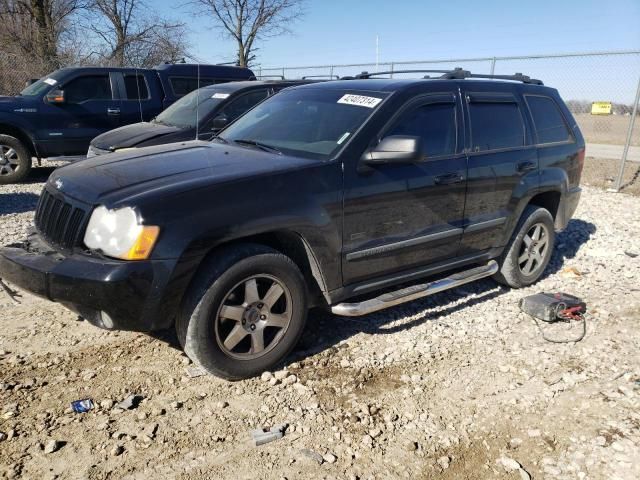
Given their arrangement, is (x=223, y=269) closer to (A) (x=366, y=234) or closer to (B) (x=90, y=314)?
(B) (x=90, y=314)

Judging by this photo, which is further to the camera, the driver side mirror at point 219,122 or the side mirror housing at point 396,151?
the driver side mirror at point 219,122

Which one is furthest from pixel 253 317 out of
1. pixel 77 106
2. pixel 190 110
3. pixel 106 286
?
pixel 77 106

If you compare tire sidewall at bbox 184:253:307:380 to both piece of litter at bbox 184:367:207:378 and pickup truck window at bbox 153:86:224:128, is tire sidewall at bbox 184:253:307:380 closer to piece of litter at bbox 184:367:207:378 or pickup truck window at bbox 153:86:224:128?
piece of litter at bbox 184:367:207:378

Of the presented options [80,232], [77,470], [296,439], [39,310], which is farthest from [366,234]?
[39,310]

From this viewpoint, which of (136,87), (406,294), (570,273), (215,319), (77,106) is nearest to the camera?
(215,319)

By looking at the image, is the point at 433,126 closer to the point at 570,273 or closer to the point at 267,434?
the point at 267,434

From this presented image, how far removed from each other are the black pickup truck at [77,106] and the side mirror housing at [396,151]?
663 centimetres

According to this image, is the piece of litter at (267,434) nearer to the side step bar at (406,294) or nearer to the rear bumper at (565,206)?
the side step bar at (406,294)

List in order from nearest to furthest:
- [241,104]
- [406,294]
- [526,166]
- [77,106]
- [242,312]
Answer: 1. [242,312]
2. [406,294]
3. [526,166]
4. [241,104]
5. [77,106]

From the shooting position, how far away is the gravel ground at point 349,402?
8.61 feet

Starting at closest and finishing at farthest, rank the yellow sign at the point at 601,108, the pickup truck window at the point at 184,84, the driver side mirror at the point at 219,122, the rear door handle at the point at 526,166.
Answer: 1. the rear door handle at the point at 526,166
2. the driver side mirror at the point at 219,122
3. the pickup truck window at the point at 184,84
4. the yellow sign at the point at 601,108

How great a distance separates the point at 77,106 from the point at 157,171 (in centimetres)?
732

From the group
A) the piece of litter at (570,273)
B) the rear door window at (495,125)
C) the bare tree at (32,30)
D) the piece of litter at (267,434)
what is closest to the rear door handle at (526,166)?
the rear door window at (495,125)

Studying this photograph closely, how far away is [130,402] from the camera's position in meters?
3.02
